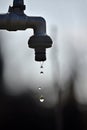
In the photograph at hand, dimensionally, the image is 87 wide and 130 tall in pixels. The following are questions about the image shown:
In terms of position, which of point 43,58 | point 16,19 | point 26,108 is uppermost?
point 16,19

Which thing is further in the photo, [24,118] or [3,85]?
[3,85]

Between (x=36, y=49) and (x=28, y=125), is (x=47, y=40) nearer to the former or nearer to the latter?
(x=36, y=49)

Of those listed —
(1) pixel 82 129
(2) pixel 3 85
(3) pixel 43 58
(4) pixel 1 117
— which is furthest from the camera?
(2) pixel 3 85

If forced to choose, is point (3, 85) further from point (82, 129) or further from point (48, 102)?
point (82, 129)

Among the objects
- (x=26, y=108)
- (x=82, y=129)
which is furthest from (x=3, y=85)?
(x=82, y=129)

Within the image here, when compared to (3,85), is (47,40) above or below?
above

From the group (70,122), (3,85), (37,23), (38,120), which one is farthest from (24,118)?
(37,23)

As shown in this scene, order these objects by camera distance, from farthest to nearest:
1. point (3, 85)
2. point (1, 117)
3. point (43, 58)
Result: point (3, 85), point (1, 117), point (43, 58)
